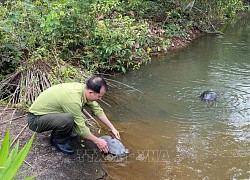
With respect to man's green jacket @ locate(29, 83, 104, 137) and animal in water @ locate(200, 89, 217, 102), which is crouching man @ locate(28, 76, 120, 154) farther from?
animal in water @ locate(200, 89, 217, 102)

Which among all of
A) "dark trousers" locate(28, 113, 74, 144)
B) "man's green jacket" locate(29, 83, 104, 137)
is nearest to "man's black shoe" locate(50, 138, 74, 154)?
"dark trousers" locate(28, 113, 74, 144)

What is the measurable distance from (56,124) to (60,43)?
133 inches

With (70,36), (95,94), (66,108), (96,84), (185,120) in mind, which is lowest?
(185,120)

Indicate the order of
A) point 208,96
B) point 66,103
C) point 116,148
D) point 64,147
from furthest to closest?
point 208,96 → point 116,148 → point 64,147 → point 66,103

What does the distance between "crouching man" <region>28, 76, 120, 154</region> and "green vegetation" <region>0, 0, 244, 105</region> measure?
1163 mm

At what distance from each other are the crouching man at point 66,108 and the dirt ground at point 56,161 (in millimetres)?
216

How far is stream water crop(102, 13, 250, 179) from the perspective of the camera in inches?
157

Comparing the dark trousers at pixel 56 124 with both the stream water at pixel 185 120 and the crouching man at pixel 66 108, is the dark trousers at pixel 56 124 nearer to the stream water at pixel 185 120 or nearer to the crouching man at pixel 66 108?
the crouching man at pixel 66 108

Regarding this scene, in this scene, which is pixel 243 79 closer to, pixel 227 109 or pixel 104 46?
pixel 227 109

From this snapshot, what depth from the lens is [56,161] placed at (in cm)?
372

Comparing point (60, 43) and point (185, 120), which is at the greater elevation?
point (60, 43)

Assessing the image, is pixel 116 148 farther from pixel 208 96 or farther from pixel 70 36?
pixel 70 36

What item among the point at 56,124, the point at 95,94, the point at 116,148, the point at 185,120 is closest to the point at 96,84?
the point at 95,94

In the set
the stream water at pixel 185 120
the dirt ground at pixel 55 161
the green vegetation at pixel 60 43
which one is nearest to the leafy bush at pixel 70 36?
the green vegetation at pixel 60 43
